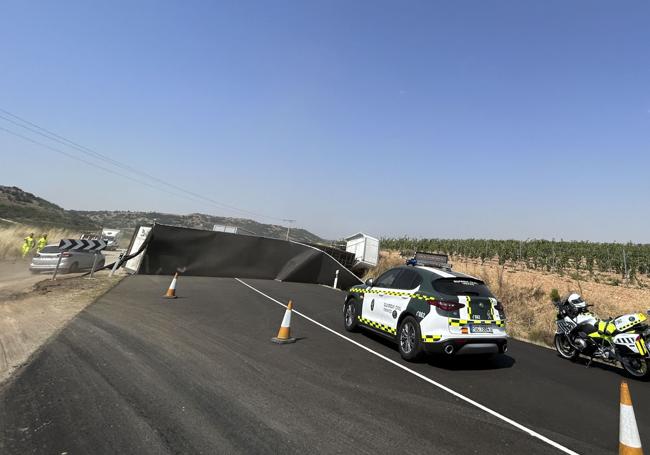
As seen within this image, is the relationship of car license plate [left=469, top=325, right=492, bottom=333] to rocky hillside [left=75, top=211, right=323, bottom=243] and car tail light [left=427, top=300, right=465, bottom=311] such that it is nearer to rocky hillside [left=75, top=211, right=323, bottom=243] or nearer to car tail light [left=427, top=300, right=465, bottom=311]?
car tail light [left=427, top=300, right=465, bottom=311]

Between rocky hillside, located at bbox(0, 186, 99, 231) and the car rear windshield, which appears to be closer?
the car rear windshield

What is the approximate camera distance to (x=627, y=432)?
357cm

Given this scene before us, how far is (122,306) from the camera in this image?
10.4 m

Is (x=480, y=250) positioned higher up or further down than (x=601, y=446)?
higher up

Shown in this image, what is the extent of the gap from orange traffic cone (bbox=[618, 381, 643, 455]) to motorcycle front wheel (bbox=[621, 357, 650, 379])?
463cm

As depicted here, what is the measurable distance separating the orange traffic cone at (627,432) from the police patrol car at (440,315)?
318 centimetres

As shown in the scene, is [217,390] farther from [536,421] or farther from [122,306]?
[122,306]

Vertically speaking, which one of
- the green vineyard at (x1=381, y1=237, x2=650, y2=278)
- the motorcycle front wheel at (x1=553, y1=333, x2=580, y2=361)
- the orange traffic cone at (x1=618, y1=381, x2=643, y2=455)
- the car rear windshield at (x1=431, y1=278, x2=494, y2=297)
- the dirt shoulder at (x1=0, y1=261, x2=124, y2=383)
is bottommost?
the dirt shoulder at (x1=0, y1=261, x2=124, y2=383)

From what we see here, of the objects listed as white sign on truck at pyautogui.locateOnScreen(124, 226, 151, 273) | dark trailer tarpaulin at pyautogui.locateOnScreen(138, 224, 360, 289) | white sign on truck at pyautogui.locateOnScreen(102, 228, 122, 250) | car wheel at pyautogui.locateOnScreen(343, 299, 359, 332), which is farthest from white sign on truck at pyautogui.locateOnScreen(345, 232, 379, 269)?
white sign on truck at pyautogui.locateOnScreen(102, 228, 122, 250)

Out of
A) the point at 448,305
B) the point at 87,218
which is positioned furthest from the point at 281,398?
the point at 87,218

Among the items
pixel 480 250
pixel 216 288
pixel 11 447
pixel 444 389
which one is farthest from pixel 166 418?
pixel 480 250

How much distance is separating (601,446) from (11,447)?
571cm

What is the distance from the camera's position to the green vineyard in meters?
31.2

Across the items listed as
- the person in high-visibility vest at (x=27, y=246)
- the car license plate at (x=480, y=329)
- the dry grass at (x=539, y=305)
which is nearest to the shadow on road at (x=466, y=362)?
the car license plate at (x=480, y=329)
